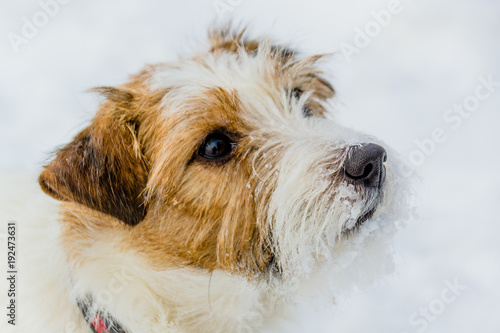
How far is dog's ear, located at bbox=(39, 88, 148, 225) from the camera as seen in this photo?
2.79 m

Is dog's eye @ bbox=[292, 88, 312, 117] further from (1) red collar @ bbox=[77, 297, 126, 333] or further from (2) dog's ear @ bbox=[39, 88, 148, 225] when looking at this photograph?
(1) red collar @ bbox=[77, 297, 126, 333]

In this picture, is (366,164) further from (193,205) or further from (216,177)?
(193,205)

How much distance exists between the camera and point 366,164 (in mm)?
2506

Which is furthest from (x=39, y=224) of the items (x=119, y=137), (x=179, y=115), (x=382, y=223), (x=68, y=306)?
(x=382, y=223)

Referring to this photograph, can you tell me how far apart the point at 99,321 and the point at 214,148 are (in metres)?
1.27

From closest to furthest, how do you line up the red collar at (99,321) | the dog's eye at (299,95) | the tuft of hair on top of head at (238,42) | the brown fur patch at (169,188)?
1. the brown fur patch at (169,188)
2. the red collar at (99,321)
3. the dog's eye at (299,95)
4. the tuft of hair on top of head at (238,42)

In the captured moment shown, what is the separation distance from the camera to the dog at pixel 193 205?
262cm

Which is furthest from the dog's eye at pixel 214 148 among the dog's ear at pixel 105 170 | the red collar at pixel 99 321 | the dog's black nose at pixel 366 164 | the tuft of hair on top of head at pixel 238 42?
the red collar at pixel 99 321

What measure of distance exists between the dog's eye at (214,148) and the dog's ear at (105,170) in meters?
0.43

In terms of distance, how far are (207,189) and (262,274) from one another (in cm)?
60

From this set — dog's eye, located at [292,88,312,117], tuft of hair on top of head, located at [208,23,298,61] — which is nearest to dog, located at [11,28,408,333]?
dog's eye, located at [292,88,312,117]

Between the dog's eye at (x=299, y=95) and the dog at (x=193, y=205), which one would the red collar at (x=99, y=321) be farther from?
the dog's eye at (x=299, y=95)

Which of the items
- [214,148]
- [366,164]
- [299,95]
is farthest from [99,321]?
[299,95]

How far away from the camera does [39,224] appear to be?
3.15 m
